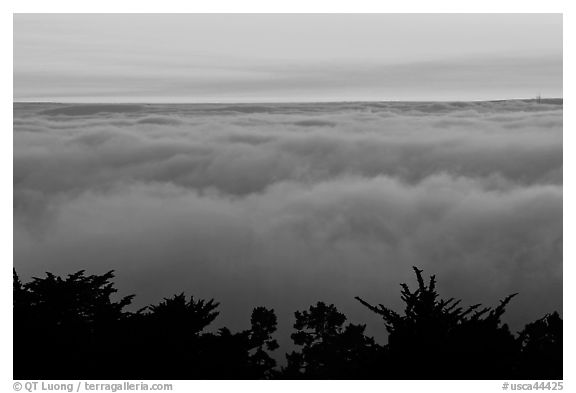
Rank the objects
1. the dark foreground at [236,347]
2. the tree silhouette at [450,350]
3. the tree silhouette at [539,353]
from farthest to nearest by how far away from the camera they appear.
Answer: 1. the tree silhouette at [539,353]
2. the dark foreground at [236,347]
3. the tree silhouette at [450,350]

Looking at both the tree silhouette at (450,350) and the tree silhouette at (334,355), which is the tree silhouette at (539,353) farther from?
the tree silhouette at (334,355)

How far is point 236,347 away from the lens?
1178 cm

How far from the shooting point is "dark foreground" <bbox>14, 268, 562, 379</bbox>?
447 inches

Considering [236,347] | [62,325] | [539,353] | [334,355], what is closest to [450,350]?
[539,353]

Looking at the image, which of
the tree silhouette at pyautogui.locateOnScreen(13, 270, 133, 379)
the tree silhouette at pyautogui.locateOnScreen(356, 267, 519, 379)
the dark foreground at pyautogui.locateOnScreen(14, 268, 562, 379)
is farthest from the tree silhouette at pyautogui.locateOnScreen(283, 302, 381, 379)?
the tree silhouette at pyautogui.locateOnScreen(13, 270, 133, 379)

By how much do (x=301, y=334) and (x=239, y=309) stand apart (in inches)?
2557

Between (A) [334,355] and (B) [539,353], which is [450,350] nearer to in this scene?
(B) [539,353]

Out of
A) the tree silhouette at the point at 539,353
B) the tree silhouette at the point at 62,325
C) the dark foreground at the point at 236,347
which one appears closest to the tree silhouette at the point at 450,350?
the dark foreground at the point at 236,347

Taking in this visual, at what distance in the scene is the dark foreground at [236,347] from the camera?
11.4 meters

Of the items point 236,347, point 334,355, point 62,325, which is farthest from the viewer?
point 334,355

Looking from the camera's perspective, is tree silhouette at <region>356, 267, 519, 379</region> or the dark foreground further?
the dark foreground

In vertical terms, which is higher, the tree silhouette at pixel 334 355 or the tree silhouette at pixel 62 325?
the tree silhouette at pixel 62 325

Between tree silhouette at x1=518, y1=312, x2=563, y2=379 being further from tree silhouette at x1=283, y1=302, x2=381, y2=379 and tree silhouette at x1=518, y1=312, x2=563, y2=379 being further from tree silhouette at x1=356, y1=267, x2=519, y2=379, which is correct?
tree silhouette at x1=283, y1=302, x2=381, y2=379

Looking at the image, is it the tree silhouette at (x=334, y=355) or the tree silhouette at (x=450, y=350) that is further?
the tree silhouette at (x=334, y=355)
